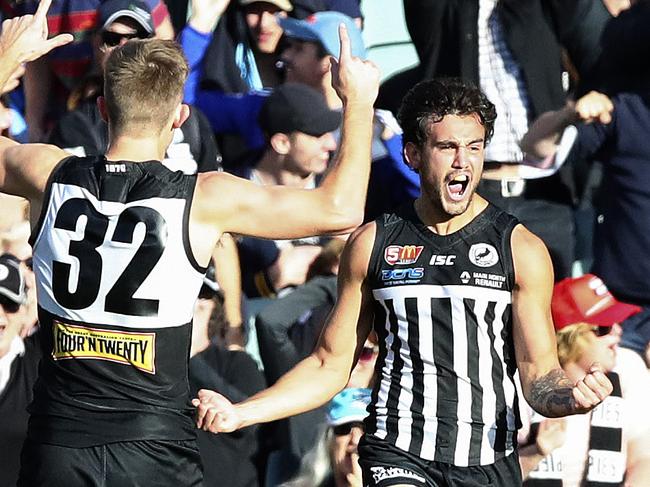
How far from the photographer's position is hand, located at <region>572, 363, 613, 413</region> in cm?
490

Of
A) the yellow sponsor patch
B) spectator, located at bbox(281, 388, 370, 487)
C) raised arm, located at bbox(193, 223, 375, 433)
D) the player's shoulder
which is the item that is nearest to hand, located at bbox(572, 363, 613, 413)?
the player's shoulder

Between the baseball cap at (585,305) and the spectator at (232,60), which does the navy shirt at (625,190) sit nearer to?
the baseball cap at (585,305)

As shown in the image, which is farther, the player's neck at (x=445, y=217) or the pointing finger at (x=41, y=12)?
the player's neck at (x=445, y=217)

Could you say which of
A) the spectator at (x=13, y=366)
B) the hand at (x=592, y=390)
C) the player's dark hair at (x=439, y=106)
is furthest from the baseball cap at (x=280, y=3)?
the hand at (x=592, y=390)

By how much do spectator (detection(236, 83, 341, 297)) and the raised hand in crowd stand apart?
2801 millimetres

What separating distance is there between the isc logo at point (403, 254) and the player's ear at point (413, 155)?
0.30 meters

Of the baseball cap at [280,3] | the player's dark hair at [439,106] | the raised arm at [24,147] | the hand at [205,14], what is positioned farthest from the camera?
the baseball cap at [280,3]

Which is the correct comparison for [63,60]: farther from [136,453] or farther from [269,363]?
[136,453]

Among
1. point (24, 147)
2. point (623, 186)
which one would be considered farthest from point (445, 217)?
point (623, 186)

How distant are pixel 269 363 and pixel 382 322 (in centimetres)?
202

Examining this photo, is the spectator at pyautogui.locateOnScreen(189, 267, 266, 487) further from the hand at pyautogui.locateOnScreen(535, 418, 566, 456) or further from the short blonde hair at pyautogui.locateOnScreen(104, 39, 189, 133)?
the short blonde hair at pyautogui.locateOnScreen(104, 39, 189, 133)

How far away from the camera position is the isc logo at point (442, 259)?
5574 mm

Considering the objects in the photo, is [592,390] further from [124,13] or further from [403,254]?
[124,13]

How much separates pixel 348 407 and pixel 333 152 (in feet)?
6.04
